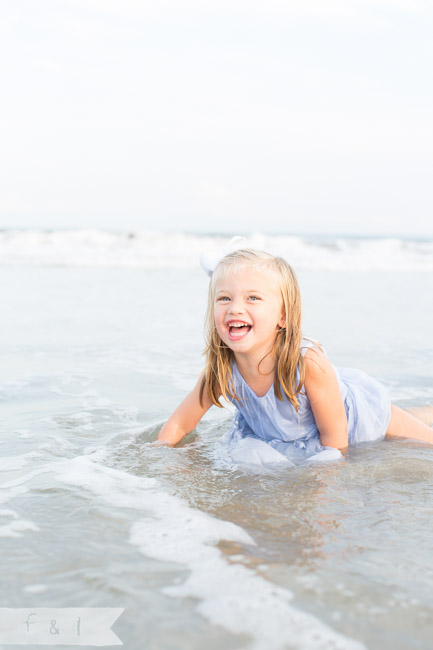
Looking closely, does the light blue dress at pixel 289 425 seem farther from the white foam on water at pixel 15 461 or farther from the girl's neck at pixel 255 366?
the white foam on water at pixel 15 461

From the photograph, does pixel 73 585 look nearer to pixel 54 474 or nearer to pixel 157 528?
pixel 157 528

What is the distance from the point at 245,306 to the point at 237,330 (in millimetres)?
136

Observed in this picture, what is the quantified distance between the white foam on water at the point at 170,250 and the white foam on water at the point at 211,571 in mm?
15341

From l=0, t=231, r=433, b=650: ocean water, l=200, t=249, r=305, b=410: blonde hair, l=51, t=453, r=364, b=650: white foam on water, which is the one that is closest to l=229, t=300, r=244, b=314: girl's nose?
l=200, t=249, r=305, b=410: blonde hair

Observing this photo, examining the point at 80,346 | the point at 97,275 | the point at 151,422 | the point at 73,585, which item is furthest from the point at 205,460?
the point at 97,275

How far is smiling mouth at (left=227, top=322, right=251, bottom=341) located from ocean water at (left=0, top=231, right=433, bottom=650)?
2.20 ft

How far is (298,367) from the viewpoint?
3.43m

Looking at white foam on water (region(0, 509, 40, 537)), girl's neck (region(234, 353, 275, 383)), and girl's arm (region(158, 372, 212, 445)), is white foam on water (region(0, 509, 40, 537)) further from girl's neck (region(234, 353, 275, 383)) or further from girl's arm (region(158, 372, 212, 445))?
girl's neck (region(234, 353, 275, 383))

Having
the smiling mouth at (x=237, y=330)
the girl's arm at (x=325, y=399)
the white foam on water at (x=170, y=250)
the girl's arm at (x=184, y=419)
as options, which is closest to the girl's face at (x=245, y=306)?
the smiling mouth at (x=237, y=330)

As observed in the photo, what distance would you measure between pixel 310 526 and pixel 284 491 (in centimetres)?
42

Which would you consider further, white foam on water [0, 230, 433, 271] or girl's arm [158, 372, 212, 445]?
white foam on water [0, 230, 433, 271]

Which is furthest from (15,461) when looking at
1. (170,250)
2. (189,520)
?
(170,250)

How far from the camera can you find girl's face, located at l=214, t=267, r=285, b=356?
324 centimetres

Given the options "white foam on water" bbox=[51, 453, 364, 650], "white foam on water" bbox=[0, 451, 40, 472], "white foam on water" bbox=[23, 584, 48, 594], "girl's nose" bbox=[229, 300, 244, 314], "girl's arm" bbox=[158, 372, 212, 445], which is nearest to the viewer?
"white foam on water" bbox=[51, 453, 364, 650]
